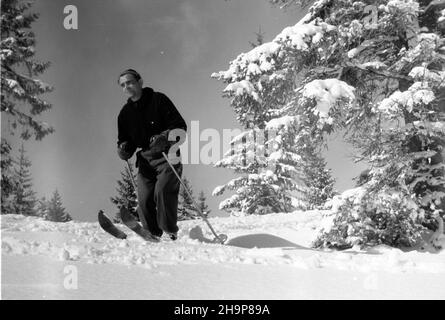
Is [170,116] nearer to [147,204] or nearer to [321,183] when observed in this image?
[147,204]

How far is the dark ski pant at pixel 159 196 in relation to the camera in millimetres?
5207

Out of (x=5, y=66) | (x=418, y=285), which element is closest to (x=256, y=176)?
(x=5, y=66)

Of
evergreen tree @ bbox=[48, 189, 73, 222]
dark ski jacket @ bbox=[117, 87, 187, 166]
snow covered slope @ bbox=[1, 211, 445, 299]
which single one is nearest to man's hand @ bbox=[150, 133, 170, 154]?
dark ski jacket @ bbox=[117, 87, 187, 166]

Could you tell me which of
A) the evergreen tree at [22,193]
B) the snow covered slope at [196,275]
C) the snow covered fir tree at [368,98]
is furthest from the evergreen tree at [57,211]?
the snow covered slope at [196,275]

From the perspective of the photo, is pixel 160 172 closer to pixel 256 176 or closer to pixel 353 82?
pixel 353 82

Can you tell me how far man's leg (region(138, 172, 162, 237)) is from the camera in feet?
17.7

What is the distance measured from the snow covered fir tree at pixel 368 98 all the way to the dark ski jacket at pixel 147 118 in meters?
2.26

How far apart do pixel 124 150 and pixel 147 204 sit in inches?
33.5

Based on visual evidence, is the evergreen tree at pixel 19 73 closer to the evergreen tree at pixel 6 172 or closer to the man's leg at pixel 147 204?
the evergreen tree at pixel 6 172

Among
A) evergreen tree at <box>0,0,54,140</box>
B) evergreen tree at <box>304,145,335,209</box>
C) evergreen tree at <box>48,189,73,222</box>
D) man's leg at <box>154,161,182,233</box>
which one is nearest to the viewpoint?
man's leg at <box>154,161,182,233</box>

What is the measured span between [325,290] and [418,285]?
0.71 meters

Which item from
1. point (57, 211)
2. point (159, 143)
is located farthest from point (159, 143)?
point (57, 211)

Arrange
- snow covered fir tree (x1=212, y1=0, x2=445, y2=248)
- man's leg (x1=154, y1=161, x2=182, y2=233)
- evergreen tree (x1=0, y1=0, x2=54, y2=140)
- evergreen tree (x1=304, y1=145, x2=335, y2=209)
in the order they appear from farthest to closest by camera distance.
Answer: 1. evergreen tree (x1=304, y1=145, x2=335, y2=209)
2. evergreen tree (x1=0, y1=0, x2=54, y2=140)
3. snow covered fir tree (x1=212, y1=0, x2=445, y2=248)
4. man's leg (x1=154, y1=161, x2=182, y2=233)

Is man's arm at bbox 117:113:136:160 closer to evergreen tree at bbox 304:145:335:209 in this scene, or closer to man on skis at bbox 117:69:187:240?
man on skis at bbox 117:69:187:240
